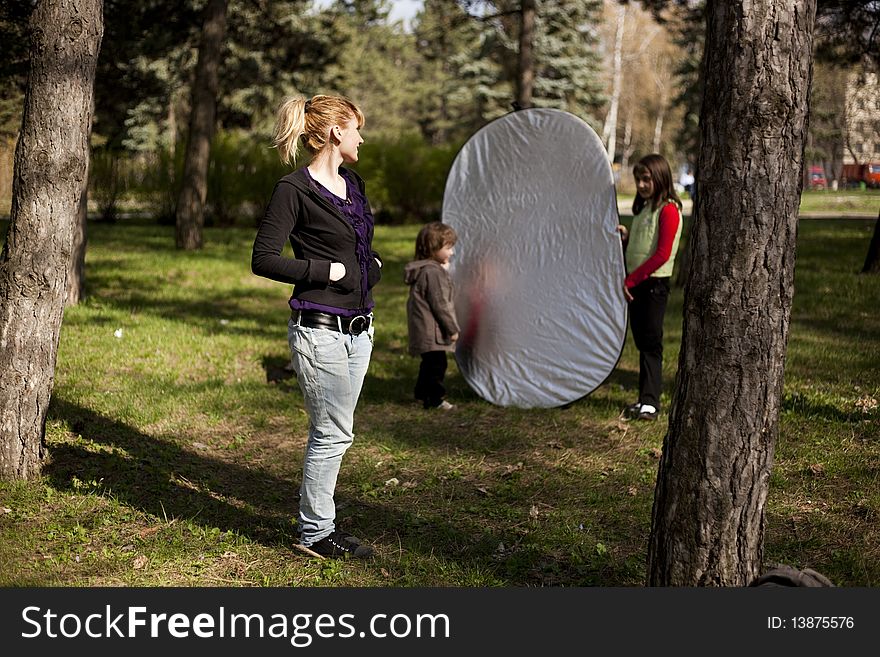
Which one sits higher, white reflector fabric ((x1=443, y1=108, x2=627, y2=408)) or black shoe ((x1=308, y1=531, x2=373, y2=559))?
white reflector fabric ((x1=443, y1=108, x2=627, y2=408))

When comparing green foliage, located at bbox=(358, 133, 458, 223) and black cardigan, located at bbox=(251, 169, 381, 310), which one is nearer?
black cardigan, located at bbox=(251, 169, 381, 310)

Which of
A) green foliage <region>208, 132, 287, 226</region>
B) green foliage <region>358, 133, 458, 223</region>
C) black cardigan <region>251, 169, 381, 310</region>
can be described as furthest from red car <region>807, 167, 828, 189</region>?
black cardigan <region>251, 169, 381, 310</region>

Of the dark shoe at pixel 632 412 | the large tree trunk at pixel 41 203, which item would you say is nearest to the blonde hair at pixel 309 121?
the large tree trunk at pixel 41 203

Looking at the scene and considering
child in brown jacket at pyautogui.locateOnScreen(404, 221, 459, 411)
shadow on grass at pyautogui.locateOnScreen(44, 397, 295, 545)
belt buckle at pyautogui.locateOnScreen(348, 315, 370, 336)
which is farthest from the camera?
child in brown jacket at pyautogui.locateOnScreen(404, 221, 459, 411)

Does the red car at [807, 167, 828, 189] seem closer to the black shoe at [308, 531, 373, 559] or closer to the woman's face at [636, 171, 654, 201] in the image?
the woman's face at [636, 171, 654, 201]

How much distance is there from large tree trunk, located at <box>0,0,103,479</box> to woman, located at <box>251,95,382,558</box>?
1.74 meters

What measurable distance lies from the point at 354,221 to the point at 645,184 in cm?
321

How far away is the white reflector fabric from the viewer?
692 centimetres

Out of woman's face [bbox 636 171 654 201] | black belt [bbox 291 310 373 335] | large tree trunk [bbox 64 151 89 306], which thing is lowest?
large tree trunk [bbox 64 151 89 306]

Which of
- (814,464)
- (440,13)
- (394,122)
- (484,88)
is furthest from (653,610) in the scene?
(394,122)

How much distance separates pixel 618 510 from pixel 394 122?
53.4m

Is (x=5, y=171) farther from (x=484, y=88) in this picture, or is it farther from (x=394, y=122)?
(x=394, y=122)

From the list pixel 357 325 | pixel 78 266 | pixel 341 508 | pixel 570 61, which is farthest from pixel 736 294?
pixel 570 61

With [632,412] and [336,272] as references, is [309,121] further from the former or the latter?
[632,412]
